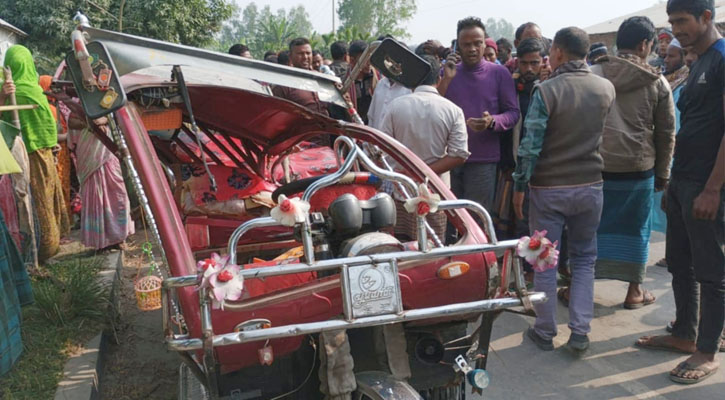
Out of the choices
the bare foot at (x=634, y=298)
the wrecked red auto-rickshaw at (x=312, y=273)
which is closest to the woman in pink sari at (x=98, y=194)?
the wrecked red auto-rickshaw at (x=312, y=273)

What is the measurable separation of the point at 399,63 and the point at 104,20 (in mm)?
16754

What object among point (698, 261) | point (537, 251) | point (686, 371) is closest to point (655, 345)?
point (686, 371)

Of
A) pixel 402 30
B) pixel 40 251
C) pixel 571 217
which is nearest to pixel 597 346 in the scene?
pixel 571 217

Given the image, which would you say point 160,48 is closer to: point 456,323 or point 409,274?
point 409,274

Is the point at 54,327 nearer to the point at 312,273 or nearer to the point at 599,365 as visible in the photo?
the point at 312,273

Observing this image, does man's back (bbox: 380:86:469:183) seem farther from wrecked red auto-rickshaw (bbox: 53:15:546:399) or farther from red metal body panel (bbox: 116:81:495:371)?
red metal body panel (bbox: 116:81:495:371)

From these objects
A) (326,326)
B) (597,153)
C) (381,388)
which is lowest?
(381,388)

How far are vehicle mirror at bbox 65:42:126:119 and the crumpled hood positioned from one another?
10.7 ft

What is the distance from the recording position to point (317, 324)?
1.81 meters

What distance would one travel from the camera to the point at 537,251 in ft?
6.86

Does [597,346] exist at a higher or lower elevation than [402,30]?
lower

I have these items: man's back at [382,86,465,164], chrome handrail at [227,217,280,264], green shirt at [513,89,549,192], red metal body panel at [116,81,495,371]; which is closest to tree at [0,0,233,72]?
man's back at [382,86,465,164]

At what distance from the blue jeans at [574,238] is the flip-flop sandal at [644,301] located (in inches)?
32.9

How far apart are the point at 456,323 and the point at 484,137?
2.47 m
